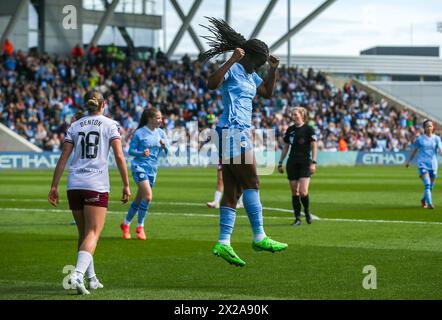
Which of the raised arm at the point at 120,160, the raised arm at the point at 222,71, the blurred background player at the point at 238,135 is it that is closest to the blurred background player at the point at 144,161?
the blurred background player at the point at 238,135

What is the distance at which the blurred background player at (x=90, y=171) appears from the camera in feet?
31.9

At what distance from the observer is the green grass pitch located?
981 cm

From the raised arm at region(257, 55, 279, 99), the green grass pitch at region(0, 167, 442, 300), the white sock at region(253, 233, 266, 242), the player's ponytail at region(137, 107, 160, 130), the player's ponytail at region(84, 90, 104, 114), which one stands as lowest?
the green grass pitch at region(0, 167, 442, 300)

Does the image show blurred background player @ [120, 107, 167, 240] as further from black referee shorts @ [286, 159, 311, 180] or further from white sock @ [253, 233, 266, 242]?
white sock @ [253, 233, 266, 242]

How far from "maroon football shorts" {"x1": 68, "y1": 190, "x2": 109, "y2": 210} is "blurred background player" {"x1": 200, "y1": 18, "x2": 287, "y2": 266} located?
144 cm

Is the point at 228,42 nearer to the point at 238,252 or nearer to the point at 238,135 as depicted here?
the point at 238,135

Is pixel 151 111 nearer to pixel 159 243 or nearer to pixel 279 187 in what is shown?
pixel 159 243

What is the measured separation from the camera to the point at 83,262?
9547 mm

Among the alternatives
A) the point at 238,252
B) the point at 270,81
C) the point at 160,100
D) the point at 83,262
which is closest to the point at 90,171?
the point at 83,262

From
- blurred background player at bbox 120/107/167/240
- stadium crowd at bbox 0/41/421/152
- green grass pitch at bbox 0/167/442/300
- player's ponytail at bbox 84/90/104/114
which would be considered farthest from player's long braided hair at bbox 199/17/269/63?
stadium crowd at bbox 0/41/421/152

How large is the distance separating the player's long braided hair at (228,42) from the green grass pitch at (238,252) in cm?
249

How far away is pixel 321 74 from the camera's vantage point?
215 ft

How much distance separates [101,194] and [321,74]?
186 ft
